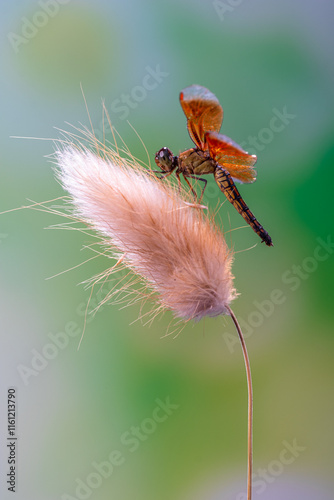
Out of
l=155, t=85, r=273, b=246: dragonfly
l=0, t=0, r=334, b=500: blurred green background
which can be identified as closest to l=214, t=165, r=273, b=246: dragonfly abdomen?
l=155, t=85, r=273, b=246: dragonfly

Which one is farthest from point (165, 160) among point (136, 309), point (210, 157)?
point (136, 309)

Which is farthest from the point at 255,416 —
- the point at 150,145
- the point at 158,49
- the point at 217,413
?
the point at 158,49

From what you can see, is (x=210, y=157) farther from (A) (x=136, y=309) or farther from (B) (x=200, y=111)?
(A) (x=136, y=309)

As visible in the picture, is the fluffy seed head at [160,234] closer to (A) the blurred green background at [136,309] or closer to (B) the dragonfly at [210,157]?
(B) the dragonfly at [210,157]

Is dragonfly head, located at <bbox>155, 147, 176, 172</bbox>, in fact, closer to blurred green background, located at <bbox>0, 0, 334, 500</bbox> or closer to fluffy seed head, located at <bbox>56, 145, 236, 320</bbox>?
fluffy seed head, located at <bbox>56, 145, 236, 320</bbox>

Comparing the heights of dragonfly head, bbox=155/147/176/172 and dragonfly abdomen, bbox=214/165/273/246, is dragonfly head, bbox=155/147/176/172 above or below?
above

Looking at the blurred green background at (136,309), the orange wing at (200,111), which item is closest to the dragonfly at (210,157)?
the orange wing at (200,111)
